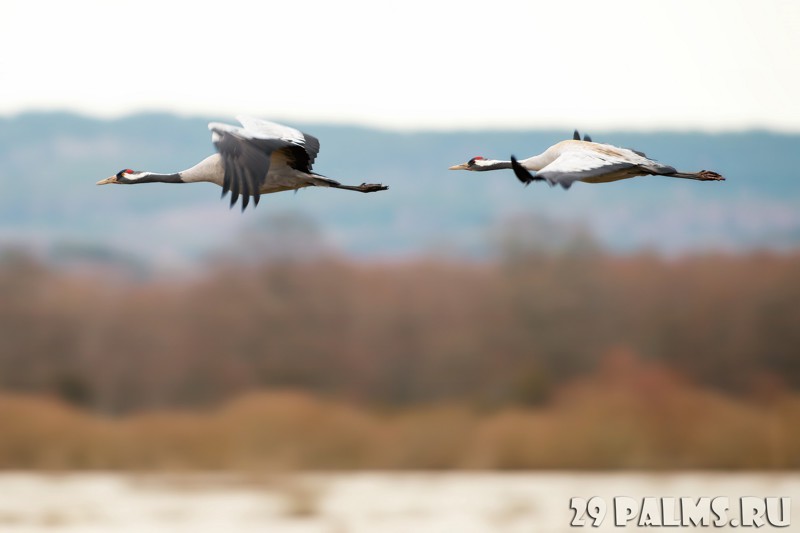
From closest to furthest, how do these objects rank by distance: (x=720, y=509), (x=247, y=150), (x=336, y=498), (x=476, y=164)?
1. (x=247, y=150)
2. (x=476, y=164)
3. (x=720, y=509)
4. (x=336, y=498)

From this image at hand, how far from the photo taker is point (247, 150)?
12.0 metres

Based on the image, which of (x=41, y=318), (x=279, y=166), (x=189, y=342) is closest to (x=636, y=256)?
(x=189, y=342)

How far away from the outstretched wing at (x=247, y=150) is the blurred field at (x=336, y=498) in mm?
15601

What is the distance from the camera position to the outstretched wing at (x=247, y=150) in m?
11.7

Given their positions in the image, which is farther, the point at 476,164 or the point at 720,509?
the point at 720,509

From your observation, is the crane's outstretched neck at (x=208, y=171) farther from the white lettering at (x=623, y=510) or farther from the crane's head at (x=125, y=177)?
the white lettering at (x=623, y=510)

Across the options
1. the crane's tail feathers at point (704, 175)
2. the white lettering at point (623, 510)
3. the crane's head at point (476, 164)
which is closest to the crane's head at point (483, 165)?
the crane's head at point (476, 164)

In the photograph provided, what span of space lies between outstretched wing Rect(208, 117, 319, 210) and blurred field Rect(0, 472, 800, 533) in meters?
15.6

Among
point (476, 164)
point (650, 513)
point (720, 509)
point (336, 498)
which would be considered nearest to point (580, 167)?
point (476, 164)

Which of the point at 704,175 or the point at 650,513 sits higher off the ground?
the point at 704,175

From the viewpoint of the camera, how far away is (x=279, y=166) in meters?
12.8

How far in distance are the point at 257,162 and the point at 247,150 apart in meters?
0.15

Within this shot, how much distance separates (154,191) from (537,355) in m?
16.7

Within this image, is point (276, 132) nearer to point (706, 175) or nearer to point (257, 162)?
point (257, 162)
